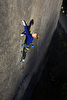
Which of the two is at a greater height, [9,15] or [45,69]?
[9,15]

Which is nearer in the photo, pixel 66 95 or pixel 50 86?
pixel 66 95

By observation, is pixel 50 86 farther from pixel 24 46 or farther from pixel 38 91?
pixel 24 46

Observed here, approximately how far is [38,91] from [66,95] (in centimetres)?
151

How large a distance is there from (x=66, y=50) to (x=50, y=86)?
3.03 metres

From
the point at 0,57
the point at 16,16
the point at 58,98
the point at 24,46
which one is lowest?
the point at 58,98

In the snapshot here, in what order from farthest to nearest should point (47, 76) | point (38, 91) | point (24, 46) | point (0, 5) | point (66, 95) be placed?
point (47, 76)
point (38, 91)
point (66, 95)
point (24, 46)
point (0, 5)

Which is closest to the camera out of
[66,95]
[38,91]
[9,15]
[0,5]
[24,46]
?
[0,5]

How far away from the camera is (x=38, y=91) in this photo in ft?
17.4

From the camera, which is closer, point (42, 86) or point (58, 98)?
point (58, 98)

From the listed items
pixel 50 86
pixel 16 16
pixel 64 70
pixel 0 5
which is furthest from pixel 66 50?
pixel 0 5

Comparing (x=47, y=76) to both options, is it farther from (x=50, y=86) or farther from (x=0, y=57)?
(x=0, y=57)

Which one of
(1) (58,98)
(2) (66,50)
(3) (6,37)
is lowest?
(1) (58,98)

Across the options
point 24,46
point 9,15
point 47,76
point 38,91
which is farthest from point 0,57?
point 47,76

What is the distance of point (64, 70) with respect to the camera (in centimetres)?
614
